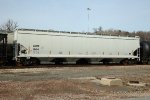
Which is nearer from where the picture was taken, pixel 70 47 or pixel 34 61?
pixel 34 61

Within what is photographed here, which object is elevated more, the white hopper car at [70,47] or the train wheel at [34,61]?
the white hopper car at [70,47]

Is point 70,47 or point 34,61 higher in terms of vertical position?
point 70,47

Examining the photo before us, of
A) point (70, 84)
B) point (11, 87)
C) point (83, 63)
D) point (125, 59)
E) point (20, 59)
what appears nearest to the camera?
point (11, 87)

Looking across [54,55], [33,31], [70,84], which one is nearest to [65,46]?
[54,55]

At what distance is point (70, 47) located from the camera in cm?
3556

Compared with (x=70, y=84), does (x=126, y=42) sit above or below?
above

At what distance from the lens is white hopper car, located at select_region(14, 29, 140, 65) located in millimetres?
32594

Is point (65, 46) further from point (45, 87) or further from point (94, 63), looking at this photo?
point (45, 87)

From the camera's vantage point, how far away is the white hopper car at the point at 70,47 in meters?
32.6

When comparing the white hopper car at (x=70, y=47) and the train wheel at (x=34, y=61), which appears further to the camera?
the train wheel at (x=34, y=61)

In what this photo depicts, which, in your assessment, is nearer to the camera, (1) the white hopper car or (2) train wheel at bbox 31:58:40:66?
(1) the white hopper car

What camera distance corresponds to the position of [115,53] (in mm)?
39312

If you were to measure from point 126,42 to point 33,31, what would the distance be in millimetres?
13483

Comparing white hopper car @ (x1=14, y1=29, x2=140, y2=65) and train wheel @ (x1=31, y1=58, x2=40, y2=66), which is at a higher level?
white hopper car @ (x1=14, y1=29, x2=140, y2=65)
